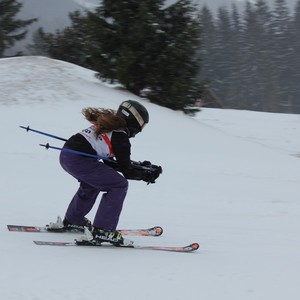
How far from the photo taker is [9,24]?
3719 centimetres

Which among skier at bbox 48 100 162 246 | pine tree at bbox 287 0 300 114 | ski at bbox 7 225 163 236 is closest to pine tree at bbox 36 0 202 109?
ski at bbox 7 225 163 236

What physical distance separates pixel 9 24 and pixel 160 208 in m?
32.9

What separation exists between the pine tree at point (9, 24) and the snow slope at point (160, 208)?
20627mm

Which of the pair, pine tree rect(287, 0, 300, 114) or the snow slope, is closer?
the snow slope

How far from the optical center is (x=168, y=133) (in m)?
13.7

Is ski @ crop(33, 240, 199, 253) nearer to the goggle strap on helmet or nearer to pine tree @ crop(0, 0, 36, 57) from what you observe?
the goggle strap on helmet

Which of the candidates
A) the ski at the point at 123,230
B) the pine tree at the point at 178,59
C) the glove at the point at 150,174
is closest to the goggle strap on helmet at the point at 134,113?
the glove at the point at 150,174

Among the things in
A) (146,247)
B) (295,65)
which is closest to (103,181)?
(146,247)

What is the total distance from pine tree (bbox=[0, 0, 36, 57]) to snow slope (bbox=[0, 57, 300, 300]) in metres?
20.6

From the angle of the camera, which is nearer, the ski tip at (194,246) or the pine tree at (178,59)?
the ski tip at (194,246)

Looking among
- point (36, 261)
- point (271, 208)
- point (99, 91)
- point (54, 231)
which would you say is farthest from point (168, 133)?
point (36, 261)

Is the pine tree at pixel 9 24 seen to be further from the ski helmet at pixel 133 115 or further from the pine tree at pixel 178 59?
the ski helmet at pixel 133 115

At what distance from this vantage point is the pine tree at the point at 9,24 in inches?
1453

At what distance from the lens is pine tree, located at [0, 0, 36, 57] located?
3691cm
